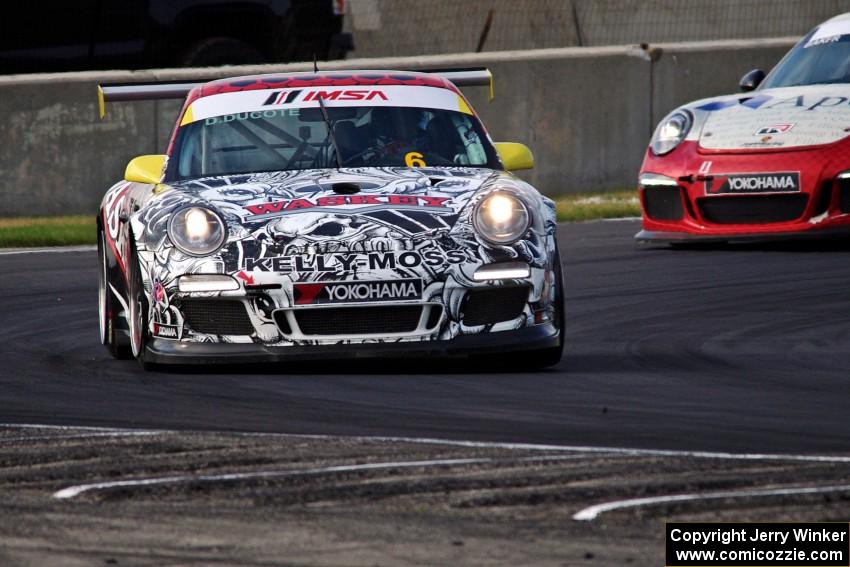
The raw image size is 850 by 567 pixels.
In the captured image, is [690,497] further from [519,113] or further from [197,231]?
[519,113]

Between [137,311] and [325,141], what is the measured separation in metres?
1.25

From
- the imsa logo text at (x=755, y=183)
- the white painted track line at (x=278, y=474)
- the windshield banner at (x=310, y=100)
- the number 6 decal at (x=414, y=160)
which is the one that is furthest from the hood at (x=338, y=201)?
the imsa logo text at (x=755, y=183)

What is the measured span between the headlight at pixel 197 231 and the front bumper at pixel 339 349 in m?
0.36

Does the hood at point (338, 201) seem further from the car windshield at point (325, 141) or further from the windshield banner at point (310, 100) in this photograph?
the windshield banner at point (310, 100)

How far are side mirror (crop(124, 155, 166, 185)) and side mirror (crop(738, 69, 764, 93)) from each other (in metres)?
5.34

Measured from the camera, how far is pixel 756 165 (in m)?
11.5

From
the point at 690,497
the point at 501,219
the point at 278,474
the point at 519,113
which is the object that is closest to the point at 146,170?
the point at 501,219

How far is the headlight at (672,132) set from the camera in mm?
12141

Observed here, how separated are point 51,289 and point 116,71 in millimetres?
4727

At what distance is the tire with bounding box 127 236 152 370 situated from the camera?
23.9 feet

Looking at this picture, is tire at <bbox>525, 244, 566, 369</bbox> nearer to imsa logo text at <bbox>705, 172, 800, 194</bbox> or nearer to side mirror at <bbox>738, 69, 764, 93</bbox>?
imsa logo text at <bbox>705, 172, 800, 194</bbox>

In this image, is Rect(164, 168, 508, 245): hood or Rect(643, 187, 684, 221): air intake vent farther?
Rect(643, 187, 684, 221): air intake vent

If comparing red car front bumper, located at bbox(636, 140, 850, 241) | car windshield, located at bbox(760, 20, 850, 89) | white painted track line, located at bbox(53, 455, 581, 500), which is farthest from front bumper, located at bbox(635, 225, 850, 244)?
white painted track line, located at bbox(53, 455, 581, 500)

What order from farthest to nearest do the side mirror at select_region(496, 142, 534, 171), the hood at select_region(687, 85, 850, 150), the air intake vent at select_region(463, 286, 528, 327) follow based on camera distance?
the hood at select_region(687, 85, 850, 150) < the side mirror at select_region(496, 142, 534, 171) < the air intake vent at select_region(463, 286, 528, 327)
